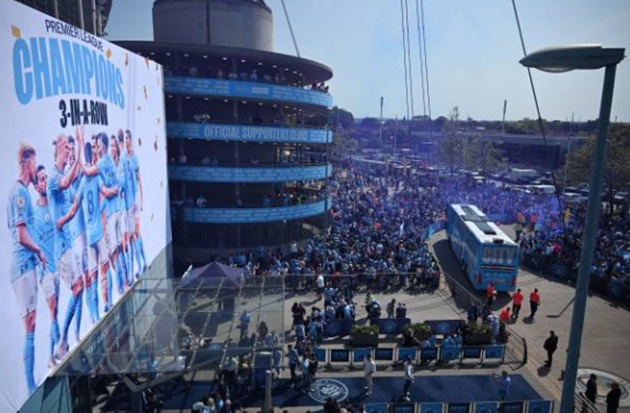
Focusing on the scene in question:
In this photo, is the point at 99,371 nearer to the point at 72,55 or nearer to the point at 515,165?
the point at 72,55

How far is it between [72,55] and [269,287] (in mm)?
9640

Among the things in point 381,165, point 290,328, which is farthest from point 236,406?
point 381,165

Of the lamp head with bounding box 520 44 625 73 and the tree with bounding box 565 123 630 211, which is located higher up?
the lamp head with bounding box 520 44 625 73

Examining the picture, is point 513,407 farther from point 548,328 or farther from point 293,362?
point 548,328

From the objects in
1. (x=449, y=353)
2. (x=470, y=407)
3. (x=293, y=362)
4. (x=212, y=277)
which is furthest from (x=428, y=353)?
(x=212, y=277)

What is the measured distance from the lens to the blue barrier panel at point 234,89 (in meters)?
26.4

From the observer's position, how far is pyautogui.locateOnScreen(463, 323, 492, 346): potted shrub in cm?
1700

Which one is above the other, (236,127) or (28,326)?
(236,127)

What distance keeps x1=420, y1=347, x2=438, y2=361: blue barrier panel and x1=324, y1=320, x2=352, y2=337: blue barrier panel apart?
130 inches

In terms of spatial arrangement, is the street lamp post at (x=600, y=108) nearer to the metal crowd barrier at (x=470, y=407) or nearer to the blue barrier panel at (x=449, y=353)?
the metal crowd barrier at (x=470, y=407)

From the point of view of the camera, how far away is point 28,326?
857 centimetres

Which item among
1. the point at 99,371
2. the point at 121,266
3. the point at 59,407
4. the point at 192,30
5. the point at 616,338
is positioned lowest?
the point at 616,338

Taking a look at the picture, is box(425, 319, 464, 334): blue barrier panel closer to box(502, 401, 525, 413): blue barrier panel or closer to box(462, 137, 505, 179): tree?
box(502, 401, 525, 413): blue barrier panel

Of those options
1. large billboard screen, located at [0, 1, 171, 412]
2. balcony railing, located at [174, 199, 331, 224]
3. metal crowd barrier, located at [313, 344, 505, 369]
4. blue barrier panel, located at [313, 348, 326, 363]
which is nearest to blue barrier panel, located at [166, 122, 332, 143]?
balcony railing, located at [174, 199, 331, 224]
